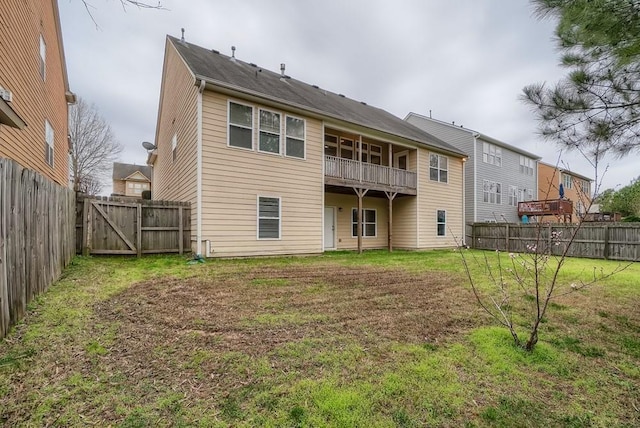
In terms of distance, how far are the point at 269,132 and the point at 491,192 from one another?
17002 millimetres

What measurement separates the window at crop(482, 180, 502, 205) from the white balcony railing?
829 centimetres

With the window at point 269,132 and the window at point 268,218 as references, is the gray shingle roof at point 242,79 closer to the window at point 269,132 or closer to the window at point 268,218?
the window at point 269,132

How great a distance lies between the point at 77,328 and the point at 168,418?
87.9 inches

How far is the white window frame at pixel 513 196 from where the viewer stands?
72.5ft

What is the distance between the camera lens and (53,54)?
34.9 feet

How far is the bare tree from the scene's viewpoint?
957 inches

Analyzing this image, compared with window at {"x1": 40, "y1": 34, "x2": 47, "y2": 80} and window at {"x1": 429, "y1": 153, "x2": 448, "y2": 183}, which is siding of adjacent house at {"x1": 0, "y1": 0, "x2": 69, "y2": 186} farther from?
window at {"x1": 429, "y1": 153, "x2": 448, "y2": 183}

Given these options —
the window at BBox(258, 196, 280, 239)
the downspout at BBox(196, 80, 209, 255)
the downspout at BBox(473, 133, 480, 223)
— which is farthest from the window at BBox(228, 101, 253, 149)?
the downspout at BBox(473, 133, 480, 223)

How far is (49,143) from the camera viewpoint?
409 inches

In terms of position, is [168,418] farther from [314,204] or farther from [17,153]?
[314,204]

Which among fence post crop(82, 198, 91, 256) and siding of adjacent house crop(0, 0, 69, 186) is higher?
siding of adjacent house crop(0, 0, 69, 186)

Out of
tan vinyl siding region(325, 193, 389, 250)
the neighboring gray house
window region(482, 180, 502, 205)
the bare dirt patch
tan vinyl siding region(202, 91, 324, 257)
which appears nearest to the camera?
the bare dirt patch

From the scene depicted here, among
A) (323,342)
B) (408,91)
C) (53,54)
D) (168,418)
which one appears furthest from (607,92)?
(408,91)

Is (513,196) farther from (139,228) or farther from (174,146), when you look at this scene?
(139,228)
